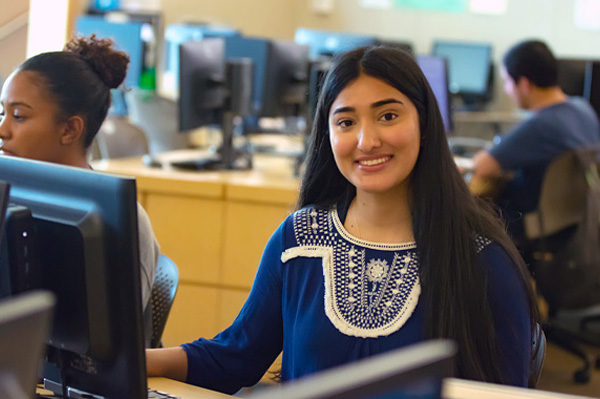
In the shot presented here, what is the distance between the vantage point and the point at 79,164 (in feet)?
6.24

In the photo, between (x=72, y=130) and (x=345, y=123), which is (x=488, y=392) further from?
(x=72, y=130)

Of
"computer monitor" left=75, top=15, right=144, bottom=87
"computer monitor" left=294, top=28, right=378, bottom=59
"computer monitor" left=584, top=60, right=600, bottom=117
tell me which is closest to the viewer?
"computer monitor" left=584, top=60, right=600, bottom=117

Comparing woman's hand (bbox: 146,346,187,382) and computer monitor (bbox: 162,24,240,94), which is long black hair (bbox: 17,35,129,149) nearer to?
woman's hand (bbox: 146,346,187,382)

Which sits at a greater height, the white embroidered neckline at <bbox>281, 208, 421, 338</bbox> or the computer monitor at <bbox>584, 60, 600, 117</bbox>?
the computer monitor at <bbox>584, 60, 600, 117</bbox>

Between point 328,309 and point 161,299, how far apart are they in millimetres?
499

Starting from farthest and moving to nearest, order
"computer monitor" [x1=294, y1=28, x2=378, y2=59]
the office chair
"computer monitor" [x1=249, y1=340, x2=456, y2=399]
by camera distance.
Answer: "computer monitor" [x1=294, y1=28, x2=378, y2=59] → the office chair → "computer monitor" [x1=249, y1=340, x2=456, y2=399]

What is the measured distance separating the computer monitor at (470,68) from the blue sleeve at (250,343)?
5.57m

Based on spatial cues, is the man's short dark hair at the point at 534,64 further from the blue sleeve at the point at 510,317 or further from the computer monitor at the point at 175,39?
the blue sleeve at the point at 510,317

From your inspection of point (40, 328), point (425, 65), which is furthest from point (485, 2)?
point (40, 328)

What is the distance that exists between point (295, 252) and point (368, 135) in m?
0.26

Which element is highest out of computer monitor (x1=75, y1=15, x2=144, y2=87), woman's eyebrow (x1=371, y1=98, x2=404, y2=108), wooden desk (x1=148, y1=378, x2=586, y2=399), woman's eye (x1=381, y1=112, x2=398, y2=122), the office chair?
computer monitor (x1=75, y1=15, x2=144, y2=87)

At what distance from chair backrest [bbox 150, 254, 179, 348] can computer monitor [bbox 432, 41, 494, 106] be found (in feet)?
17.7

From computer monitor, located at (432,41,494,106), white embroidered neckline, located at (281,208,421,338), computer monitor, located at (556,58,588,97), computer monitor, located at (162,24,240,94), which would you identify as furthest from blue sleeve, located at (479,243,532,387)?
computer monitor, located at (432,41,494,106)

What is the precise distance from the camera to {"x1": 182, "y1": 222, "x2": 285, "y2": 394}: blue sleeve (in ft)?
5.35
